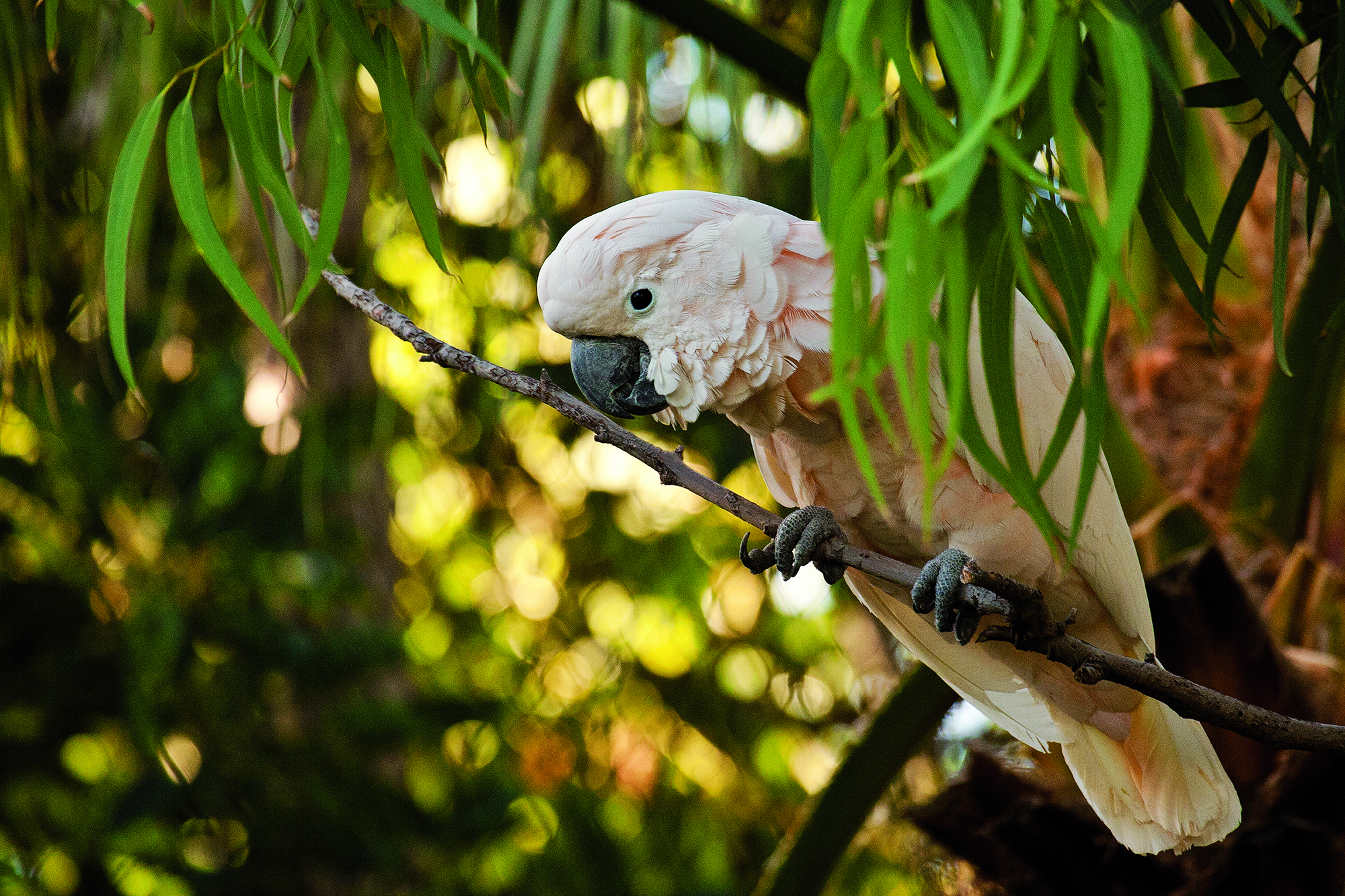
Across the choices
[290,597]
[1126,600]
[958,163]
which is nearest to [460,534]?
[290,597]

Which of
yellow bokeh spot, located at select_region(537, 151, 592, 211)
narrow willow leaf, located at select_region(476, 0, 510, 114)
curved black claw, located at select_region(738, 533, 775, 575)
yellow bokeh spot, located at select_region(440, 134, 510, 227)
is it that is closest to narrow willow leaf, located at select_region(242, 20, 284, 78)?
narrow willow leaf, located at select_region(476, 0, 510, 114)

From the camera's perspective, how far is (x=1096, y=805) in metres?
1.03

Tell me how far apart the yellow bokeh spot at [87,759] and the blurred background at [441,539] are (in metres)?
0.01

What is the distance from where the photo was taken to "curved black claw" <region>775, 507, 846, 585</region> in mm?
858

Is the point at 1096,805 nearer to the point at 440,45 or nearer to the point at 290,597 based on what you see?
the point at 440,45

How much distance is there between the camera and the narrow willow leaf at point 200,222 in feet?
1.86

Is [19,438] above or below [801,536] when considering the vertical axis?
below

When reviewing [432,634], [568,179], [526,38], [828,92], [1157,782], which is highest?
[828,92]

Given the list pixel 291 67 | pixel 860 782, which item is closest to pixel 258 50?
pixel 291 67

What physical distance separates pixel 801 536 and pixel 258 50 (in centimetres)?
55

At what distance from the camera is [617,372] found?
89 centimetres

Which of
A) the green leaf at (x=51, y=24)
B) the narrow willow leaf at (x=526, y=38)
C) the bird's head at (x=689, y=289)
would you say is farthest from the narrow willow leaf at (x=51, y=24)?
the narrow willow leaf at (x=526, y=38)

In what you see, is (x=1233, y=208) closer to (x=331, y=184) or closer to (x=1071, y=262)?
(x=1071, y=262)

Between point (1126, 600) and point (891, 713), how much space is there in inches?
10.6
